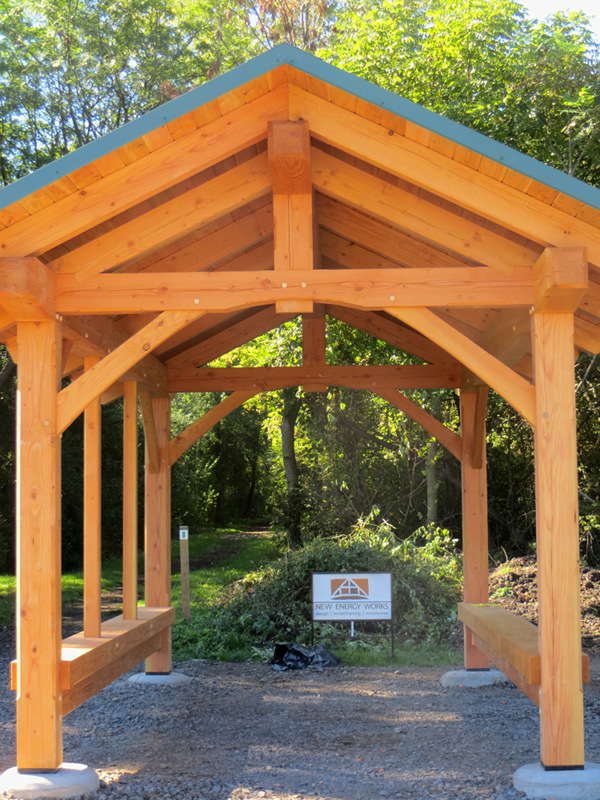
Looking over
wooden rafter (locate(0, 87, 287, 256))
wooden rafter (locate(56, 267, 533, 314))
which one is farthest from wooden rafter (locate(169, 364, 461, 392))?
wooden rafter (locate(0, 87, 287, 256))

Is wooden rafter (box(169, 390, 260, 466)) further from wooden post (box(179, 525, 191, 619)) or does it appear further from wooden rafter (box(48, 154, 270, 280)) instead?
wooden post (box(179, 525, 191, 619))

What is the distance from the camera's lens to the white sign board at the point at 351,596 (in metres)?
8.62

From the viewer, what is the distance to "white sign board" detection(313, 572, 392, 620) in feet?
28.3

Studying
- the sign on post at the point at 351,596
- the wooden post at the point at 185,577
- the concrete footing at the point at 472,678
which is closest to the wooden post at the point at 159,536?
the sign on post at the point at 351,596

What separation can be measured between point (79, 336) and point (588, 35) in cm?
949

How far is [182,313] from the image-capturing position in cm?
472

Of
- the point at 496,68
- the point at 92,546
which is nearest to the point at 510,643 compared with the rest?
the point at 92,546

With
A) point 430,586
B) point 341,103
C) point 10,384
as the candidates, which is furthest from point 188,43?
point 341,103

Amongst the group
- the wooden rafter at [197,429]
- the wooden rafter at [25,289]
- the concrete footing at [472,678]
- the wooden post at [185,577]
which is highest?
the wooden rafter at [25,289]

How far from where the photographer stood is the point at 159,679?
24.6 ft

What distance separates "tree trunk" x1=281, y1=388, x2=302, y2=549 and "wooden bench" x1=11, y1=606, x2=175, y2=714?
26.2 ft

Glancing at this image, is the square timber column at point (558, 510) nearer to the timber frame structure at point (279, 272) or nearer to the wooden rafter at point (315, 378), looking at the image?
the timber frame structure at point (279, 272)

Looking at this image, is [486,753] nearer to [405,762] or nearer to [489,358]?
[405,762]

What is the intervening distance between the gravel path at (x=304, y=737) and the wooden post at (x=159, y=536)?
1.28ft
